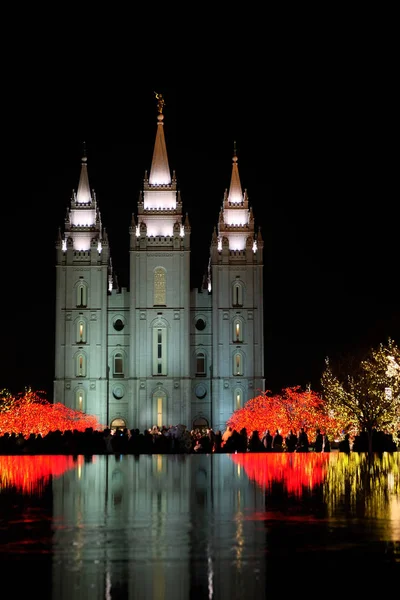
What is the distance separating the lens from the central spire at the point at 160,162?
3381 inches

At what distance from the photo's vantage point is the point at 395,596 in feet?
25.6

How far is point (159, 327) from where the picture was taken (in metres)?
82.8

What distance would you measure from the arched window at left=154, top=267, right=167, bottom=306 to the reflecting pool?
63190 millimetres

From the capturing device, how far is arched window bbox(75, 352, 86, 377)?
82.6 m

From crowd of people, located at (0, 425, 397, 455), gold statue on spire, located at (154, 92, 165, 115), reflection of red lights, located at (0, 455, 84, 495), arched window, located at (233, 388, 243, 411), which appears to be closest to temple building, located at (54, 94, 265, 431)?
arched window, located at (233, 388, 243, 411)

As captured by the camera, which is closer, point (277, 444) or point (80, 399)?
point (277, 444)

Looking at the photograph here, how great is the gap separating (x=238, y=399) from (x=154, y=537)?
7109cm

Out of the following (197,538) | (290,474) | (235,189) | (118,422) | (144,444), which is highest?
(235,189)

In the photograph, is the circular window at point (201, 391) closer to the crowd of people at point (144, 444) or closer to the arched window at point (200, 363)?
the arched window at point (200, 363)

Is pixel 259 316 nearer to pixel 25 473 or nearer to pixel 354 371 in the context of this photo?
pixel 354 371

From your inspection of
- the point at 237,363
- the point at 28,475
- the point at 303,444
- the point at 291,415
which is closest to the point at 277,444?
the point at 303,444

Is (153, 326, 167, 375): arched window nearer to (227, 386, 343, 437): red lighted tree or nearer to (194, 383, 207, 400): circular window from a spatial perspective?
(194, 383, 207, 400): circular window

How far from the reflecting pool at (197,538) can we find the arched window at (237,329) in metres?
63.0

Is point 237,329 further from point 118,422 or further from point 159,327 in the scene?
point 118,422
